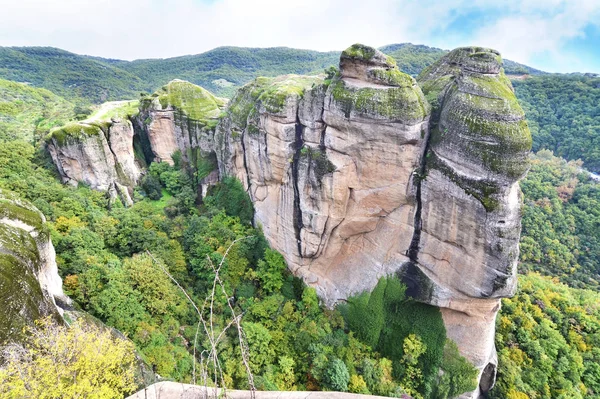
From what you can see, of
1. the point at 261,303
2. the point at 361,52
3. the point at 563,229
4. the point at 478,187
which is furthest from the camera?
the point at 563,229

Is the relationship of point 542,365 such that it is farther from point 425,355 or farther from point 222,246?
point 222,246

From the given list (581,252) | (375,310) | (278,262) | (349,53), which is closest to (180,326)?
(278,262)

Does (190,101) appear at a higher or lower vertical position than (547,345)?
higher

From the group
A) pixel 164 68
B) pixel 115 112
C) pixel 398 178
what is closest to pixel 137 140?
pixel 115 112

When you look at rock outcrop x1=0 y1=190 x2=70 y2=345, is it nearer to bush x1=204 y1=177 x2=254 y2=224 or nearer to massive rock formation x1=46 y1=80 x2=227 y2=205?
massive rock formation x1=46 y1=80 x2=227 y2=205

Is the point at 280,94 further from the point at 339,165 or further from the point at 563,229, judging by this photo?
the point at 563,229

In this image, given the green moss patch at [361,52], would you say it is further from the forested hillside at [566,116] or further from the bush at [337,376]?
the forested hillside at [566,116]

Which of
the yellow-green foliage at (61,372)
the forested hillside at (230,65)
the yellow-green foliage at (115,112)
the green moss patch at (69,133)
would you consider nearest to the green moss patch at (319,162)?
the yellow-green foliage at (61,372)
